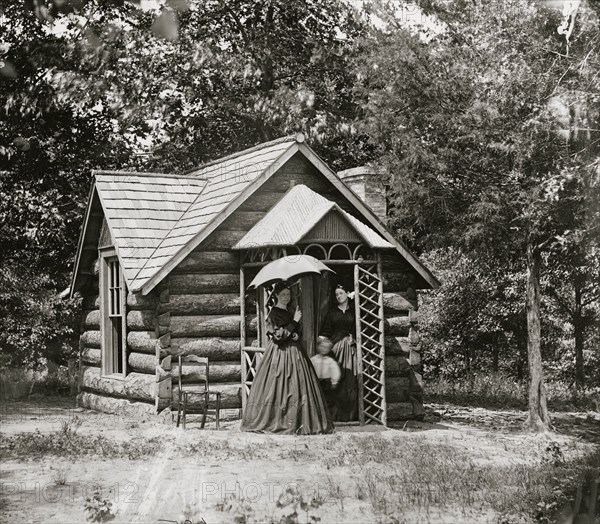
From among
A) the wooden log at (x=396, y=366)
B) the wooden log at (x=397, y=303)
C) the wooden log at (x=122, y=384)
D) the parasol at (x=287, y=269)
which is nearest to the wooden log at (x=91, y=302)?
the wooden log at (x=122, y=384)

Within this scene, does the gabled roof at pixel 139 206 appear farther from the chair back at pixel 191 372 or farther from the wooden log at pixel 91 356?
the wooden log at pixel 91 356

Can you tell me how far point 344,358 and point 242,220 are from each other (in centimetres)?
297

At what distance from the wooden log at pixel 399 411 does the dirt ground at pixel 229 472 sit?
0.26m

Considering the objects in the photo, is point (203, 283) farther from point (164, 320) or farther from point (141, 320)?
point (141, 320)

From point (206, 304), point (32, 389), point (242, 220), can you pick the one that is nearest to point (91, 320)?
point (32, 389)

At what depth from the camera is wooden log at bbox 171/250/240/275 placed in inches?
554

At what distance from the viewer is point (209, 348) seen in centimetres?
1402

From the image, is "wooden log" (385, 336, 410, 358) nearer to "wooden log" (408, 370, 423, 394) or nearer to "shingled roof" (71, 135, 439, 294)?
"wooden log" (408, 370, 423, 394)

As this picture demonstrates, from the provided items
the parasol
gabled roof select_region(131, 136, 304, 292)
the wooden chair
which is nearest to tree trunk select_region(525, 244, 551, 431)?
the parasol

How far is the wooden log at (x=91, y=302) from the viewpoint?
1777cm

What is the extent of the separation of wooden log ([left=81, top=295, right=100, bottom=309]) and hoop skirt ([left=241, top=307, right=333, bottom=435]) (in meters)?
6.22

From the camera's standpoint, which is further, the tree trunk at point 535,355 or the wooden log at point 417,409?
the wooden log at point 417,409

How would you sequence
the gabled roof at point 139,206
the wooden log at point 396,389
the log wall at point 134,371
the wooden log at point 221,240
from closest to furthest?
the wooden log at point 221,240 → the log wall at point 134,371 → the wooden log at point 396,389 → the gabled roof at point 139,206

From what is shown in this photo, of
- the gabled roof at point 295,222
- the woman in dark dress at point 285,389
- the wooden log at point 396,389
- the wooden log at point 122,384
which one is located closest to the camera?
the woman in dark dress at point 285,389
